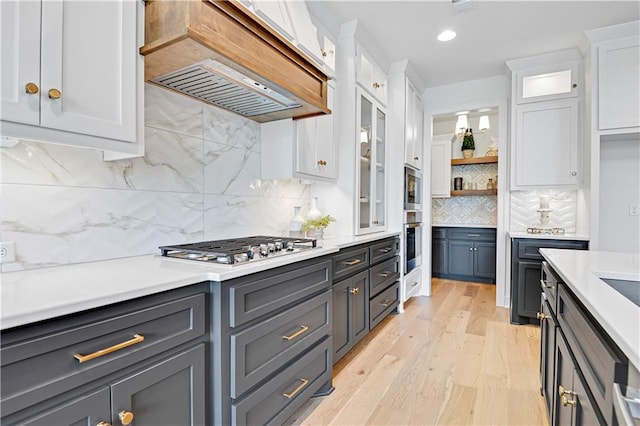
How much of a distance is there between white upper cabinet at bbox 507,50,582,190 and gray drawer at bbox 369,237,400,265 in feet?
4.86

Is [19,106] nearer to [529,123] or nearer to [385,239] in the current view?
[385,239]

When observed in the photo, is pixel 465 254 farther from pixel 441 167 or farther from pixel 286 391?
pixel 286 391

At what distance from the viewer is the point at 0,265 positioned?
1.21 meters

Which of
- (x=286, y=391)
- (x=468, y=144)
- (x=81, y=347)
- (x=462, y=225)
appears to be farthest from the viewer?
(x=468, y=144)

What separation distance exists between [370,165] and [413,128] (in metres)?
1.14

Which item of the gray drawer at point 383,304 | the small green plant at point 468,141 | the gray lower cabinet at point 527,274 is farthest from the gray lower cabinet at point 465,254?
the gray drawer at point 383,304

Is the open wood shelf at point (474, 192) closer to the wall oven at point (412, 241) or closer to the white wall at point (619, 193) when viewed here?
the wall oven at point (412, 241)

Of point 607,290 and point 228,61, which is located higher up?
point 228,61

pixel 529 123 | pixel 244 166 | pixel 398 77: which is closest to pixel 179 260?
pixel 244 166

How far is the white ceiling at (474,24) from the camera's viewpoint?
2.67 meters

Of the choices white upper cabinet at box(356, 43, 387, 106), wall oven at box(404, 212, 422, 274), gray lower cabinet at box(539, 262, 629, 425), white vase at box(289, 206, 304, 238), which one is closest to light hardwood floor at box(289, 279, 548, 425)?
gray lower cabinet at box(539, 262, 629, 425)

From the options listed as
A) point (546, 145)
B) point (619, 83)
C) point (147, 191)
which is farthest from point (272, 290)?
point (619, 83)

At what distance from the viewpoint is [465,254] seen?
5148 millimetres

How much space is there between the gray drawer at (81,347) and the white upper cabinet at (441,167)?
487 cm
